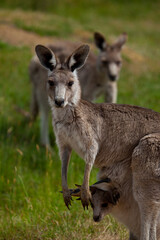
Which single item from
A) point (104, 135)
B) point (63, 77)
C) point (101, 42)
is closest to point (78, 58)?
point (63, 77)

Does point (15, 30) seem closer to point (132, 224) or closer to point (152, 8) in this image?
point (132, 224)

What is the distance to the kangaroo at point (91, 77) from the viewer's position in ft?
26.8

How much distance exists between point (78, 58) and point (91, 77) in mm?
4106

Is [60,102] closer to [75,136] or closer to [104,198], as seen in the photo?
[75,136]

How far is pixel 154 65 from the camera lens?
42.6 ft

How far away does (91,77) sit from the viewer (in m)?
8.50

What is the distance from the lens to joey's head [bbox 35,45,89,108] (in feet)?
13.2

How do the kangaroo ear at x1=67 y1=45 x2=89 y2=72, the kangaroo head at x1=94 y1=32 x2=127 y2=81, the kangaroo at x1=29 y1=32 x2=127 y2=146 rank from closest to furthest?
the kangaroo ear at x1=67 y1=45 x2=89 y2=72
the kangaroo at x1=29 y1=32 x2=127 y2=146
the kangaroo head at x1=94 y1=32 x2=127 y2=81

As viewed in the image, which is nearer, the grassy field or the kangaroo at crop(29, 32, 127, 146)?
Answer: the grassy field

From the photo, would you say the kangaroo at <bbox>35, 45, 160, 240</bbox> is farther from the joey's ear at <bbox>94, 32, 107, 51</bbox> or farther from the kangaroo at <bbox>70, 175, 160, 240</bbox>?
the joey's ear at <bbox>94, 32, 107, 51</bbox>

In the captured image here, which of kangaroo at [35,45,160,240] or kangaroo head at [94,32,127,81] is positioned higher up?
kangaroo head at [94,32,127,81]

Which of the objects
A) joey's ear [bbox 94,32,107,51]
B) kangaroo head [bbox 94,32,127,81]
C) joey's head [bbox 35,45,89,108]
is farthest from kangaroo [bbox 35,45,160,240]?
joey's ear [bbox 94,32,107,51]

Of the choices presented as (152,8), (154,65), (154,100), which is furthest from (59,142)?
(152,8)

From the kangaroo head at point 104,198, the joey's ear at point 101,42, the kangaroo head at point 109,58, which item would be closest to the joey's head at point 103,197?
the kangaroo head at point 104,198
